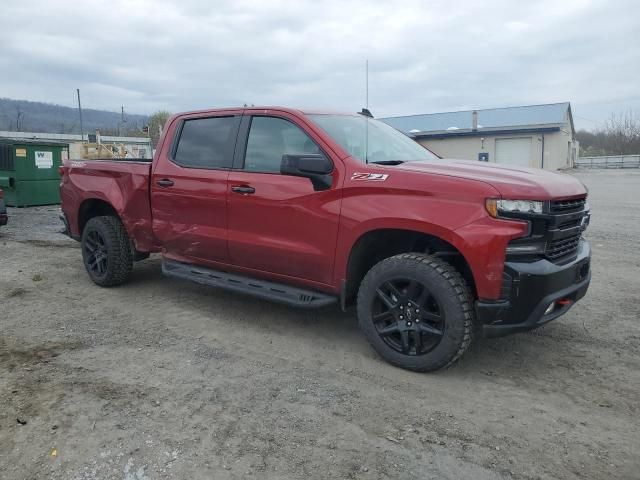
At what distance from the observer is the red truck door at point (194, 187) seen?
186 inches

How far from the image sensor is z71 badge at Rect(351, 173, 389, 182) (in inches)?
148

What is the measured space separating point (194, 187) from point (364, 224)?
1.82m

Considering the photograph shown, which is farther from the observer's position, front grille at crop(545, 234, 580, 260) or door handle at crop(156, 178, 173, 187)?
door handle at crop(156, 178, 173, 187)

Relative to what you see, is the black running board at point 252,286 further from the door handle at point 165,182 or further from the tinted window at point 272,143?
the tinted window at point 272,143

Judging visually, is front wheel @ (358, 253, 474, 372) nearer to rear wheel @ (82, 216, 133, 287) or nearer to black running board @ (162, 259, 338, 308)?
black running board @ (162, 259, 338, 308)

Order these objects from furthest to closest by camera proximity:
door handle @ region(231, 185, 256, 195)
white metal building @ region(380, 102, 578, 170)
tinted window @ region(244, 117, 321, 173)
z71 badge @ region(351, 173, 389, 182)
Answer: white metal building @ region(380, 102, 578, 170), door handle @ region(231, 185, 256, 195), tinted window @ region(244, 117, 321, 173), z71 badge @ region(351, 173, 389, 182)

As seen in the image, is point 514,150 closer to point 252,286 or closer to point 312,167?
point 252,286

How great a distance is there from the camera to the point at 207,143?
4961 millimetres

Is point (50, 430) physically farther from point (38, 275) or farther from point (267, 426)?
point (38, 275)

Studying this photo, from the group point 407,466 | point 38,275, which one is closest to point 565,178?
point 407,466

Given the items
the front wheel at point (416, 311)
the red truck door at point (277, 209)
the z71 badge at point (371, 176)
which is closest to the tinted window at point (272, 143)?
the red truck door at point (277, 209)

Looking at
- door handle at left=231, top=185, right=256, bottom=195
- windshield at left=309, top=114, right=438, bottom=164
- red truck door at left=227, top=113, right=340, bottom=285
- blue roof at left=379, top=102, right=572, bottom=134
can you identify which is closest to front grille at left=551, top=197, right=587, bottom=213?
windshield at left=309, top=114, right=438, bottom=164

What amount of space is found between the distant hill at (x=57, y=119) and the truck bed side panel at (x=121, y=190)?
178 ft

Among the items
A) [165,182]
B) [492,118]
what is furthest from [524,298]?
[492,118]
